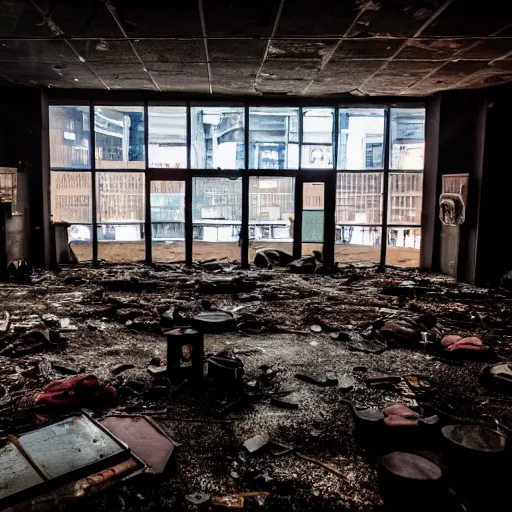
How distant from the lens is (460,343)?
5.66 meters

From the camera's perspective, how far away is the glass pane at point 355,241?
1255 centimetres

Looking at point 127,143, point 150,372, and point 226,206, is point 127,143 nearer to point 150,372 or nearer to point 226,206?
point 226,206

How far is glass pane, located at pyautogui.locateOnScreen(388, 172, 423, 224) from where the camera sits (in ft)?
40.2

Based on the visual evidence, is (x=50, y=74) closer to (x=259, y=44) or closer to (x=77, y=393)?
(x=259, y=44)

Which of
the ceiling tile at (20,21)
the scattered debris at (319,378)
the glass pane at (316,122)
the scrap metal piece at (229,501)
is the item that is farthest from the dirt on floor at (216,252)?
the scrap metal piece at (229,501)

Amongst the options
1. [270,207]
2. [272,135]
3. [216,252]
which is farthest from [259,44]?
[216,252]

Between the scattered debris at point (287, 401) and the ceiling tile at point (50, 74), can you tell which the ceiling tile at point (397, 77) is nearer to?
the ceiling tile at point (50, 74)

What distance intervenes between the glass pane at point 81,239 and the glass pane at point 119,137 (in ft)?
5.20

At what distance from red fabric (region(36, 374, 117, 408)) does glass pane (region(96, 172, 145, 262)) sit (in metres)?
8.33

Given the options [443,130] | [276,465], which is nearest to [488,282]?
[443,130]

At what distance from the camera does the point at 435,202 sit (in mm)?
11695

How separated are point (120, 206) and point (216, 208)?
2.36 meters

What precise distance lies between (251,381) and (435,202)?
8478 mm

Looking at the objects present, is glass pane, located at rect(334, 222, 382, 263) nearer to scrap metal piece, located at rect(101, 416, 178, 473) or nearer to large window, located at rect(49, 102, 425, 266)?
large window, located at rect(49, 102, 425, 266)
